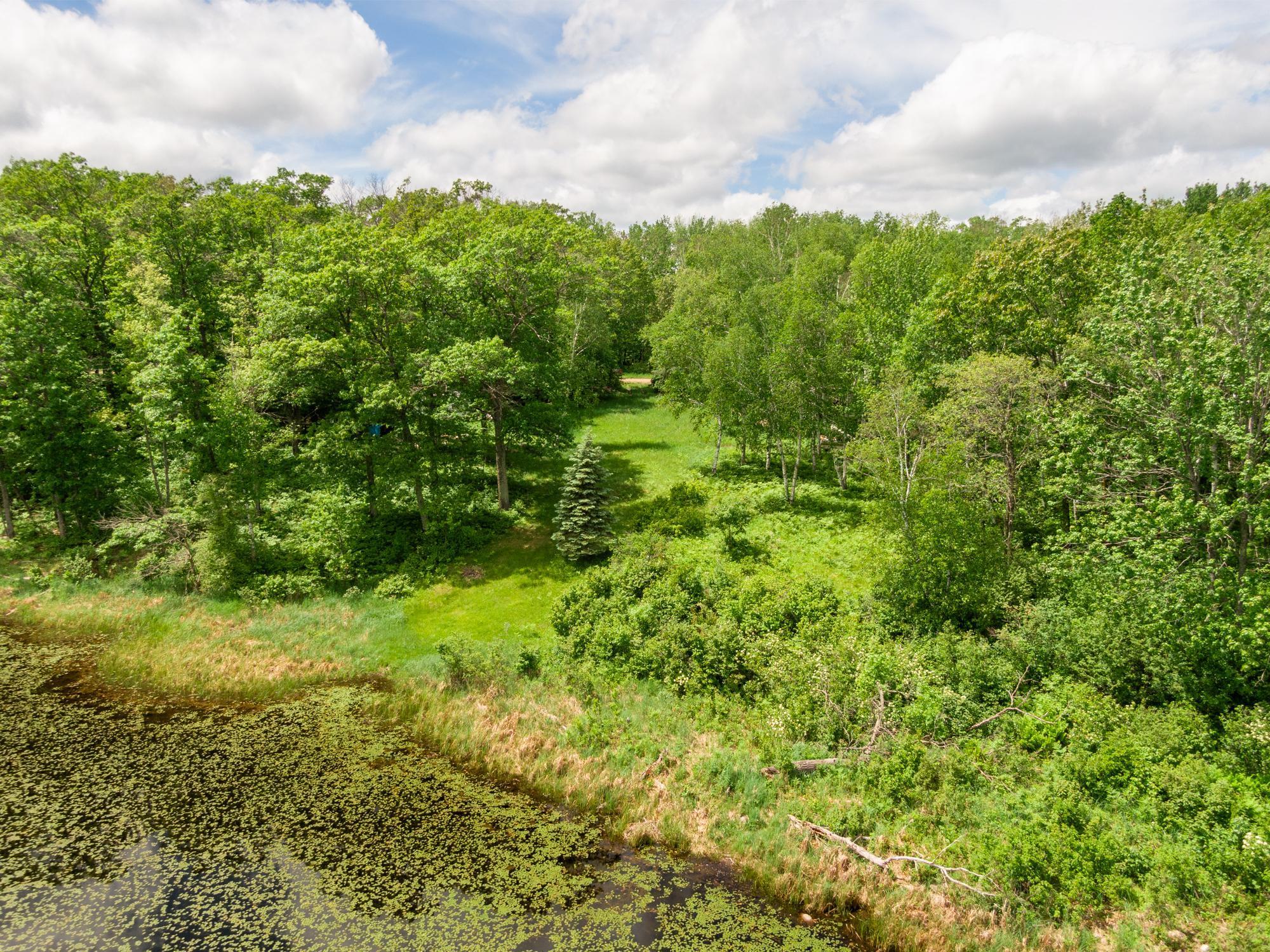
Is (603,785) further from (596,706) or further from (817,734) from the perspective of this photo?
(817,734)

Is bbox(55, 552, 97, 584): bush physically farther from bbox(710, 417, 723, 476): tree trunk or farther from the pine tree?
bbox(710, 417, 723, 476): tree trunk

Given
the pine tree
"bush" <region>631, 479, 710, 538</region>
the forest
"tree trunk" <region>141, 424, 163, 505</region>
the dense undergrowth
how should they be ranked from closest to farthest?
1. the dense undergrowth
2. the forest
3. the pine tree
4. "tree trunk" <region>141, 424, 163, 505</region>
5. "bush" <region>631, 479, 710, 538</region>

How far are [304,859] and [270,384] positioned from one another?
20.1 metres

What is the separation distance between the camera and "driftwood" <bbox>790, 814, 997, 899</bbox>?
11555mm

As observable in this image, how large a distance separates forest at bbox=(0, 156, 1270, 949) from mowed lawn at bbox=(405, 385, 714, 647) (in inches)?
18.5

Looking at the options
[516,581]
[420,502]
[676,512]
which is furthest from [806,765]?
[420,502]

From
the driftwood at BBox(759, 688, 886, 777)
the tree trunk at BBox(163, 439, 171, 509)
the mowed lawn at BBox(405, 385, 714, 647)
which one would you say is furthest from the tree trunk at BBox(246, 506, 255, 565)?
the driftwood at BBox(759, 688, 886, 777)

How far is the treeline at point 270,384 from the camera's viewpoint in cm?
2552

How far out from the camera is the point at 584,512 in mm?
27766

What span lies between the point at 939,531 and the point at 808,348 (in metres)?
15.9

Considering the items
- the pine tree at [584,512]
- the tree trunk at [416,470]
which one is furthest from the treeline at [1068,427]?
the tree trunk at [416,470]

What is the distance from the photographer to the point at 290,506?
1177 inches

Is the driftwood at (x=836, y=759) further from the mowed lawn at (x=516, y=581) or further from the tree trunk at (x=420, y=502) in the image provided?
the tree trunk at (x=420, y=502)

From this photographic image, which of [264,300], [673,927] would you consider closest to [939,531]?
[673,927]
